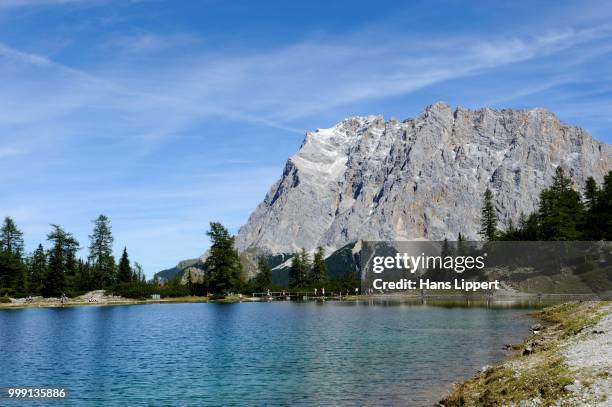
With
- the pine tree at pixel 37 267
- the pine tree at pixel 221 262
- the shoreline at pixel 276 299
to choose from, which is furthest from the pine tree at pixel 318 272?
the pine tree at pixel 37 267

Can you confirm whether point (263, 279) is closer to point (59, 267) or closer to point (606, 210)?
point (59, 267)

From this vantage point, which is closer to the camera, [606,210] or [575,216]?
[606,210]

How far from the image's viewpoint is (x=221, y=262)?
159 meters

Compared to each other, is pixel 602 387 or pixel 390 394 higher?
pixel 602 387

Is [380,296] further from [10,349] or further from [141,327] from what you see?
[10,349]

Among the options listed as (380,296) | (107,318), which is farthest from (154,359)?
(380,296)

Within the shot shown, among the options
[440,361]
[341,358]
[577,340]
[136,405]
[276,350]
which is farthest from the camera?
[276,350]

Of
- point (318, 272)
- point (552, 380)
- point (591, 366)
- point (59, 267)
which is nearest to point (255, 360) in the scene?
point (552, 380)

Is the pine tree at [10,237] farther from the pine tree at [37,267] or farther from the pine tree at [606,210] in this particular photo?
the pine tree at [606,210]

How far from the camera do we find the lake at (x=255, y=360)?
1283 inches

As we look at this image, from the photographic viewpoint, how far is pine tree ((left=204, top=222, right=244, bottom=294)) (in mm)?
159500

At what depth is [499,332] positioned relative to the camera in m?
62.1

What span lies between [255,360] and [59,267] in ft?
375

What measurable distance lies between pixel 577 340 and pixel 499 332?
82.3ft
